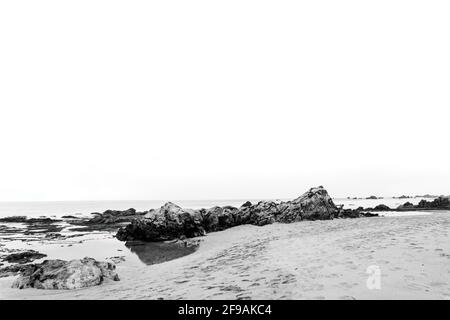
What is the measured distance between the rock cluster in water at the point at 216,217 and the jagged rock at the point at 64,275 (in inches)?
463

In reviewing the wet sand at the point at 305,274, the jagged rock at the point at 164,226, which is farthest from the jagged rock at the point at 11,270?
the jagged rock at the point at 164,226

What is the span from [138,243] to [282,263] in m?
15.3

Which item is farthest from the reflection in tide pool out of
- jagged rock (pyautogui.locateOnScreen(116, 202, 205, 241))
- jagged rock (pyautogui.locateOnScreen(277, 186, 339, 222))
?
jagged rock (pyautogui.locateOnScreen(277, 186, 339, 222))

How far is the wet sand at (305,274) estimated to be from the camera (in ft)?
21.4

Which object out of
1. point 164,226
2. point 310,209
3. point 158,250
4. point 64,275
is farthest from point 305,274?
point 310,209

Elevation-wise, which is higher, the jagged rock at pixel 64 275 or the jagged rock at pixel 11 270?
the jagged rock at pixel 64 275

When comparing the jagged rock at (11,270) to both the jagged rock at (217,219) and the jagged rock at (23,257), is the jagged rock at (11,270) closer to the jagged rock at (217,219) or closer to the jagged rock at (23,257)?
the jagged rock at (23,257)

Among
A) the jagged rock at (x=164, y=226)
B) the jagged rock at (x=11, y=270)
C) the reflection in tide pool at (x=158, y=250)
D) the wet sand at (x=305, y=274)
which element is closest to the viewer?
the wet sand at (x=305, y=274)

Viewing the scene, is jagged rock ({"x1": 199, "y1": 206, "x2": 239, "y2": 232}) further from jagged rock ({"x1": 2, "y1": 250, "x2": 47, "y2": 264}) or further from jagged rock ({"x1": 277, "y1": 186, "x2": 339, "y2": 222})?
jagged rock ({"x1": 2, "y1": 250, "x2": 47, "y2": 264})

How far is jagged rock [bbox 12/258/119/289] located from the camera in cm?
1007

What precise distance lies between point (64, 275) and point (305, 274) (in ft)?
26.3

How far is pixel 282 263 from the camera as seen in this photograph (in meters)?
9.82

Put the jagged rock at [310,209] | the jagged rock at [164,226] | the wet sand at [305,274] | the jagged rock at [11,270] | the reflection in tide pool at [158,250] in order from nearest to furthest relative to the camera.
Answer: the wet sand at [305,274], the jagged rock at [11,270], the reflection in tide pool at [158,250], the jagged rock at [164,226], the jagged rock at [310,209]

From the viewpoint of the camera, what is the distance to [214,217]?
90.6 ft
